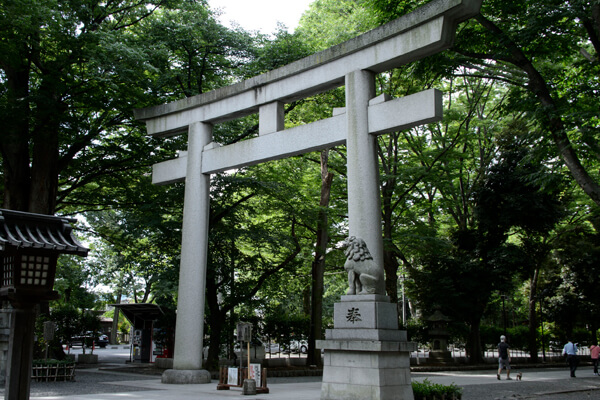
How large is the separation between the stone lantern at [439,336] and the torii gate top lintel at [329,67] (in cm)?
1649

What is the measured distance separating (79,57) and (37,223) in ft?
36.9

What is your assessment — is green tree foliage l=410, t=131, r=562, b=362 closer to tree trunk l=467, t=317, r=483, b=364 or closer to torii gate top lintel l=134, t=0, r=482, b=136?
tree trunk l=467, t=317, r=483, b=364

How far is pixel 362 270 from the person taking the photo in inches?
405

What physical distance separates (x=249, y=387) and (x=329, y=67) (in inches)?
322

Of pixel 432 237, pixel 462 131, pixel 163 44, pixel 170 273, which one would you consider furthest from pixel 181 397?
pixel 462 131

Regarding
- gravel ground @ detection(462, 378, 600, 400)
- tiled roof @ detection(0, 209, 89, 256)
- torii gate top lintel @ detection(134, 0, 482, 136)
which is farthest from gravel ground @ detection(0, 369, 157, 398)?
gravel ground @ detection(462, 378, 600, 400)

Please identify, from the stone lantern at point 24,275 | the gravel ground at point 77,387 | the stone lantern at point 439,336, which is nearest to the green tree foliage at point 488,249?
the stone lantern at point 439,336

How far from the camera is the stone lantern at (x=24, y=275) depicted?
21.3ft

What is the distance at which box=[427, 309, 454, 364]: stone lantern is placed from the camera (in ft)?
85.3

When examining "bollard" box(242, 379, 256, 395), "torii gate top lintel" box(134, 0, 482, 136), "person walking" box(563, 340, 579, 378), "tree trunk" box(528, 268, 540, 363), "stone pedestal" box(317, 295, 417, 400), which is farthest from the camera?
"tree trunk" box(528, 268, 540, 363)

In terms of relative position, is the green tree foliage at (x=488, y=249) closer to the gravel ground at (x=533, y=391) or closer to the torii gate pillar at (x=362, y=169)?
the gravel ground at (x=533, y=391)

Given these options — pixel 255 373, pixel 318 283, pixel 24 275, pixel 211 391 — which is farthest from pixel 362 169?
pixel 318 283

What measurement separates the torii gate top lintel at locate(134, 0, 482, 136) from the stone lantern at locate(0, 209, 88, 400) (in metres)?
8.06

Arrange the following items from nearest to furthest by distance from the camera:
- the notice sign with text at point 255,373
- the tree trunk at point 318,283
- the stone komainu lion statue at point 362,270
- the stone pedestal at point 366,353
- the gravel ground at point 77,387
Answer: the stone pedestal at point 366,353
the stone komainu lion statue at point 362,270
the gravel ground at point 77,387
the notice sign with text at point 255,373
the tree trunk at point 318,283
